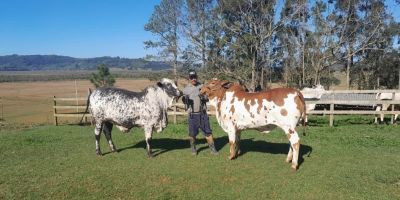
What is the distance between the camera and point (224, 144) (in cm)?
1189

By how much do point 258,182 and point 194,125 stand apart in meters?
2.91

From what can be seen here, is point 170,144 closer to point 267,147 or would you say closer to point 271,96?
point 267,147

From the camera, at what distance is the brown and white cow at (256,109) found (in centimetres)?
865

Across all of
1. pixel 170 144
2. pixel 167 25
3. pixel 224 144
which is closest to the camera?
pixel 224 144

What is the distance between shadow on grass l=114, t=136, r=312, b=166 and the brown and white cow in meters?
1.12

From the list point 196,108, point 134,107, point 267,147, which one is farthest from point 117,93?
point 267,147

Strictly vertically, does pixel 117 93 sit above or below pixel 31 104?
above

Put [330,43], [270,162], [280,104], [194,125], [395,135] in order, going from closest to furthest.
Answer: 1. [280,104]
2. [270,162]
3. [194,125]
4. [395,135]
5. [330,43]

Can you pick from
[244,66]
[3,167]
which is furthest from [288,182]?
[244,66]

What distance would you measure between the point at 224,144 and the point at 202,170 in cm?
306

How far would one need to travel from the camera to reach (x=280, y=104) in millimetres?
8695

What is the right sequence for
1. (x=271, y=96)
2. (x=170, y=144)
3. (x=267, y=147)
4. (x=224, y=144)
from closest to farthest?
(x=271, y=96), (x=267, y=147), (x=224, y=144), (x=170, y=144)

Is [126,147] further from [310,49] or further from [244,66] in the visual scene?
[310,49]

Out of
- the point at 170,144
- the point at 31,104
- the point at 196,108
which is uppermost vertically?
the point at 196,108
